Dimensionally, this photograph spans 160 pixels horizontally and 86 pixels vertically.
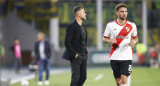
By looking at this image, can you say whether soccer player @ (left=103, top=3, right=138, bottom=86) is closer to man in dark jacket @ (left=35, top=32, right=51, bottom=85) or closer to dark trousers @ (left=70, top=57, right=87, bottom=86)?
dark trousers @ (left=70, top=57, right=87, bottom=86)

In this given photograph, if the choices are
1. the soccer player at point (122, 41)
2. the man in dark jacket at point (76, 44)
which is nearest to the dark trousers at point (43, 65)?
the man in dark jacket at point (76, 44)

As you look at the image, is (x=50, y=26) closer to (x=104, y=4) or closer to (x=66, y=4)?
(x=66, y=4)

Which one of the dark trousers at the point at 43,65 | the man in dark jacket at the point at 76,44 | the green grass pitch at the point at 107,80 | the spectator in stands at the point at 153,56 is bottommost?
the spectator in stands at the point at 153,56

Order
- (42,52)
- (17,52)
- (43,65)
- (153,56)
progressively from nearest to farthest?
(42,52) → (43,65) → (17,52) → (153,56)

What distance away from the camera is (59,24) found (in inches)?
1225

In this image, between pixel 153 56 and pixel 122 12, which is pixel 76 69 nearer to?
pixel 122 12

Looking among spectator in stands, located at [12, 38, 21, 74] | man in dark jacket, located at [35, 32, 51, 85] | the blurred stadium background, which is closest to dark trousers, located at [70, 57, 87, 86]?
man in dark jacket, located at [35, 32, 51, 85]

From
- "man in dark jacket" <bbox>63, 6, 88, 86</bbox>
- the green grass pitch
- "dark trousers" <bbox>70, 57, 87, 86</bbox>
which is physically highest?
"man in dark jacket" <bbox>63, 6, 88, 86</bbox>

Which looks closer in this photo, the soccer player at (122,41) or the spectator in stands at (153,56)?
the soccer player at (122,41)

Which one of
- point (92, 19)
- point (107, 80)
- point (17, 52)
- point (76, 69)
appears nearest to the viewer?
point (76, 69)

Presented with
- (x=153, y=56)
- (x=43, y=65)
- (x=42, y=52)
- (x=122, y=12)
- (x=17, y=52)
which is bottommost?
(x=153, y=56)

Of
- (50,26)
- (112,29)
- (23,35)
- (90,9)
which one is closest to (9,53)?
(23,35)

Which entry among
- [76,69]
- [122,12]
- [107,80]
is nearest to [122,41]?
[122,12]

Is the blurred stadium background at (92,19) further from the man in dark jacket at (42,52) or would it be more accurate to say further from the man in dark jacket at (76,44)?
the man in dark jacket at (76,44)
